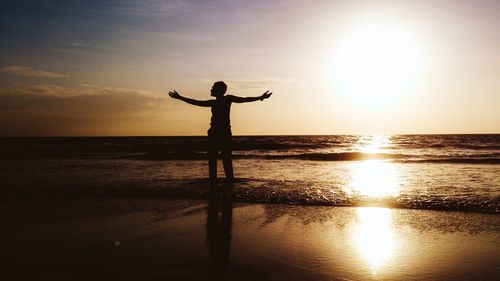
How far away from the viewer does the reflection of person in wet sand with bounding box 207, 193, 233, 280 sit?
3.24 meters

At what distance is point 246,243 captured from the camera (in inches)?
158

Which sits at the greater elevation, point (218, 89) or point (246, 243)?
point (218, 89)

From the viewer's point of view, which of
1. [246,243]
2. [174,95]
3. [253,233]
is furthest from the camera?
[174,95]

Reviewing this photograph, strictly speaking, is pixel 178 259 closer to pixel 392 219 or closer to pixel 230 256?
pixel 230 256

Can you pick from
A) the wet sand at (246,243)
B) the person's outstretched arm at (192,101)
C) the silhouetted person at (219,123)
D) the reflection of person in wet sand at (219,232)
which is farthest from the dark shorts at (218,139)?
the wet sand at (246,243)

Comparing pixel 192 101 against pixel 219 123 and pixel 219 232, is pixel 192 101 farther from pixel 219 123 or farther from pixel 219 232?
pixel 219 232

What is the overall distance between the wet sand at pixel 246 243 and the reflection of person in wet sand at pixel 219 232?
0.01m

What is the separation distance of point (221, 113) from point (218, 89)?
56cm

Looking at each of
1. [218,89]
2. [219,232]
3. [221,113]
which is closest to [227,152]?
[221,113]

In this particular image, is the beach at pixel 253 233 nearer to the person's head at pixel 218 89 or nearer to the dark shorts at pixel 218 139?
the dark shorts at pixel 218 139

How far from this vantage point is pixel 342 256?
3521 millimetres

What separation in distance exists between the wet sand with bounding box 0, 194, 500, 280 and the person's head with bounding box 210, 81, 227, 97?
10.2ft

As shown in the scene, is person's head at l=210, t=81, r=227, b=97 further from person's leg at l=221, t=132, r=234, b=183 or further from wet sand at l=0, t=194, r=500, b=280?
wet sand at l=0, t=194, r=500, b=280

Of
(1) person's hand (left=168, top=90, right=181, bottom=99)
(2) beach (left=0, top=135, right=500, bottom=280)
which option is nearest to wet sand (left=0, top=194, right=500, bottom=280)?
(2) beach (left=0, top=135, right=500, bottom=280)
